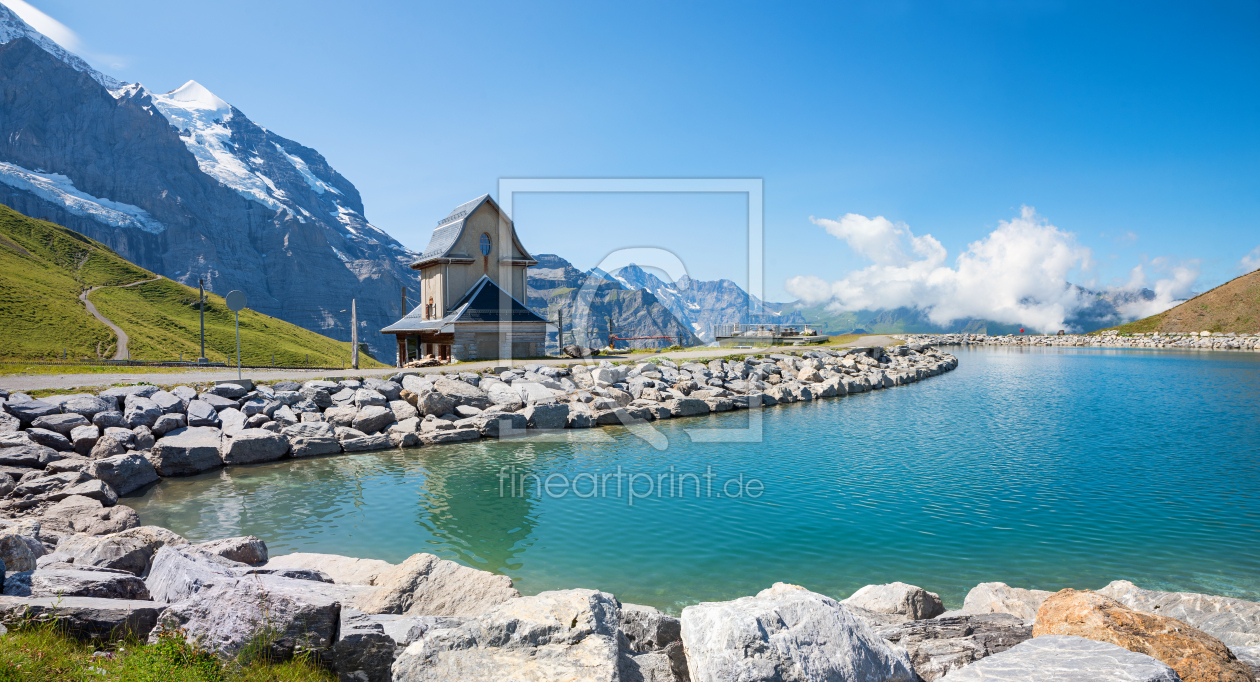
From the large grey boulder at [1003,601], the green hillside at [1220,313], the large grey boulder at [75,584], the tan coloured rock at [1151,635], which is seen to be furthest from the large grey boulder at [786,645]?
the green hillside at [1220,313]

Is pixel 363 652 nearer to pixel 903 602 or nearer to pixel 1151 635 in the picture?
pixel 903 602

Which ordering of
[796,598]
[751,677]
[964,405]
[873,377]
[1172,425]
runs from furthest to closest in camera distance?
[873,377]
[964,405]
[1172,425]
[796,598]
[751,677]

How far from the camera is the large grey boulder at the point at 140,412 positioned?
759 inches

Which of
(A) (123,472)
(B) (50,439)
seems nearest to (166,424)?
(B) (50,439)

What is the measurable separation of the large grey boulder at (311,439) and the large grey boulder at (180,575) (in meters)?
14.1

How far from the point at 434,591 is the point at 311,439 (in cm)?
1499

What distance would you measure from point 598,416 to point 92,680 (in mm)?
22719

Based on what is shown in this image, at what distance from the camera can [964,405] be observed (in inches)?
1348

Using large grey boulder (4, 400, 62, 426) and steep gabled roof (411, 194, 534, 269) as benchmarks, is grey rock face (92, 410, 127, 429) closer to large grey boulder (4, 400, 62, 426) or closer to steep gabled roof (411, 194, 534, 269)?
large grey boulder (4, 400, 62, 426)

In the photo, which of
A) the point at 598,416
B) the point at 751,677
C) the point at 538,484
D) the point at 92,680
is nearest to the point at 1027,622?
the point at 751,677

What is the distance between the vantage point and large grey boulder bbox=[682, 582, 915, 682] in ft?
16.8

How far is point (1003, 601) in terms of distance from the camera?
8.62 meters

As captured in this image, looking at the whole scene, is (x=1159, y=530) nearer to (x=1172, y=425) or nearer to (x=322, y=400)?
(x=1172, y=425)

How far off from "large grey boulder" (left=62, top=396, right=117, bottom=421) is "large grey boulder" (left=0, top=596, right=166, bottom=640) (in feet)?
58.5
